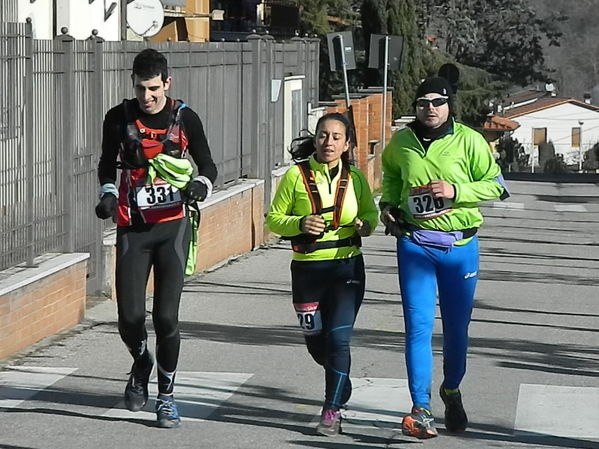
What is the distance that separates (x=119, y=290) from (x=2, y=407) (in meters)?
1.22

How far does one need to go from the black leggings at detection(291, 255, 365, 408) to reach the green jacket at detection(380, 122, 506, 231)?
18.3 inches

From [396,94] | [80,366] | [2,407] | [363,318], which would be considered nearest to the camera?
[2,407]

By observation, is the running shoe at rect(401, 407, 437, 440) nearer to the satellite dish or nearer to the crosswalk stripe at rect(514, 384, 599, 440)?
the crosswalk stripe at rect(514, 384, 599, 440)

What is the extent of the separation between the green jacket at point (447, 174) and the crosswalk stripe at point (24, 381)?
8.68ft

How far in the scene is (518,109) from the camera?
11125cm

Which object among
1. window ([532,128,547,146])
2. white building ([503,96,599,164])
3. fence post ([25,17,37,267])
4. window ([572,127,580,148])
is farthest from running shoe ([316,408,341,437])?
window ([572,127,580,148])

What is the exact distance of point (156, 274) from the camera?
7.80 meters

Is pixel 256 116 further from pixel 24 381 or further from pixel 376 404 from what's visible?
pixel 376 404

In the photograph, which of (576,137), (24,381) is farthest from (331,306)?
(576,137)

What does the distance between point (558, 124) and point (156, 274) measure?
103 metres

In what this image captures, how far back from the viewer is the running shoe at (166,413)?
25.7 feet

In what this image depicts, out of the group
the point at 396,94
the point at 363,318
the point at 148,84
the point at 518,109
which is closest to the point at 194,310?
the point at 363,318

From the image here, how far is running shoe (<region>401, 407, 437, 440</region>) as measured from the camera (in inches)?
295

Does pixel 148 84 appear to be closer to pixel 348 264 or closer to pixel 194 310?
pixel 348 264
